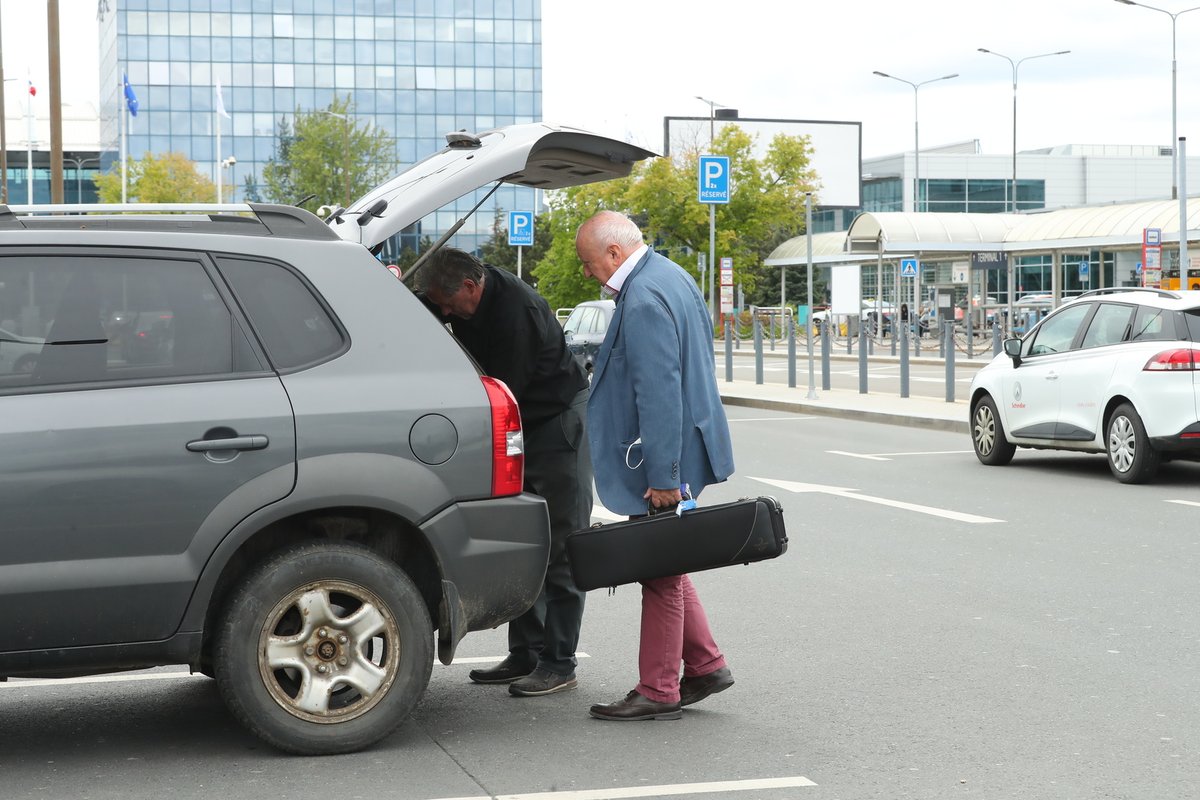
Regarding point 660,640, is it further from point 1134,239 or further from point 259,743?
point 1134,239

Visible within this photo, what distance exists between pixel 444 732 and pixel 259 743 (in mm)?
632


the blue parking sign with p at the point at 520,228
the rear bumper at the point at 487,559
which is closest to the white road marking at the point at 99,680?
the rear bumper at the point at 487,559

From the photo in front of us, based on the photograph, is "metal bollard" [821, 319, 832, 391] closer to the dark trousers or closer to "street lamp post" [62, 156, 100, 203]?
the dark trousers

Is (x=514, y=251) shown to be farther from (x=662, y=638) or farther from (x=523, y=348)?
(x=662, y=638)

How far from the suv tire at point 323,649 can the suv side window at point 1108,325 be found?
31.8ft

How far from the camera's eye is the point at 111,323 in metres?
4.85

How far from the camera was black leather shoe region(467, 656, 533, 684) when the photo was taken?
627 centimetres

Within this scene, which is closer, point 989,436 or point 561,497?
point 561,497

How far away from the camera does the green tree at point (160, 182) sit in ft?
218

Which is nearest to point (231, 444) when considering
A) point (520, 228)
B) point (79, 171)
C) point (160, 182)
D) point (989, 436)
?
point (989, 436)

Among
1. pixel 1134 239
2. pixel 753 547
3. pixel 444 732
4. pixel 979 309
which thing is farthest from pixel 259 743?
pixel 979 309

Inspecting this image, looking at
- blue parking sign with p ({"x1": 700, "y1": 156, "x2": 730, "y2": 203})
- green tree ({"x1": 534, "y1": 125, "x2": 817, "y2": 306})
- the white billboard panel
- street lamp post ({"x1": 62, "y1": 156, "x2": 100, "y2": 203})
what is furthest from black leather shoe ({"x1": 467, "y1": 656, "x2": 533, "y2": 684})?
street lamp post ({"x1": 62, "y1": 156, "x2": 100, "y2": 203})

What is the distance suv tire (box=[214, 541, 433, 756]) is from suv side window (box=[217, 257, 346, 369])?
630 millimetres

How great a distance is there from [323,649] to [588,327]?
21.6 m
